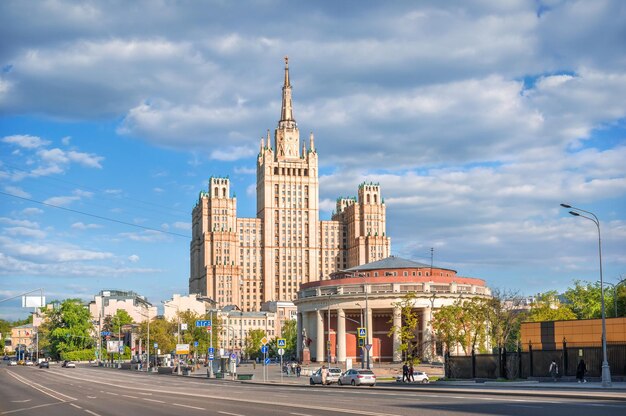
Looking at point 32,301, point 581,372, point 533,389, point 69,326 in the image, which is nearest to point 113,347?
point 69,326

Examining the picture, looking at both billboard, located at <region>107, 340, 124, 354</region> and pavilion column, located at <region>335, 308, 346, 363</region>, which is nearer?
pavilion column, located at <region>335, 308, 346, 363</region>

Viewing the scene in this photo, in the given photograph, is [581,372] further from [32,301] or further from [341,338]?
[341,338]

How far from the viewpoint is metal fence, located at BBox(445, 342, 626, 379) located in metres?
59.9

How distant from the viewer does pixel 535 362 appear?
6531 centimetres

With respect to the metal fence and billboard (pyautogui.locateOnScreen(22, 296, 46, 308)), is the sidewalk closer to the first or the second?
the metal fence

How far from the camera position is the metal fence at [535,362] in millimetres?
59875

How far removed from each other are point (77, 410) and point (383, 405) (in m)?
13.8

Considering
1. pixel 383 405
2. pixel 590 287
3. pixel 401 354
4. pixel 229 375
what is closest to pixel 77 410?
pixel 383 405

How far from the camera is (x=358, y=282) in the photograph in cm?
13775

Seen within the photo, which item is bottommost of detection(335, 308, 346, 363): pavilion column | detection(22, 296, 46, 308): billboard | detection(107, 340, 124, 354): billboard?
detection(107, 340, 124, 354): billboard

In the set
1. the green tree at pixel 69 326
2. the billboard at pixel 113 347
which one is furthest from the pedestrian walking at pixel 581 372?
the green tree at pixel 69 326

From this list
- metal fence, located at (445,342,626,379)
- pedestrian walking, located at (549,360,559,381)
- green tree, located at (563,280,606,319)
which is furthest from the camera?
green tree, located at (563,280,606,319)

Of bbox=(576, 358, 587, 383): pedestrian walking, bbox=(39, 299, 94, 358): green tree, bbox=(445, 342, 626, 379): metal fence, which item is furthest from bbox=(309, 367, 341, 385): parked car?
bbox=(39, 299, 94, 358): green tree

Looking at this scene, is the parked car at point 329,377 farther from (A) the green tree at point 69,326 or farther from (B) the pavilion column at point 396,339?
(A) the green tree at point 69,326
